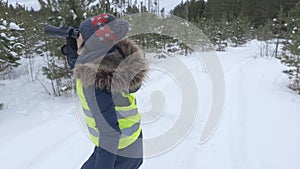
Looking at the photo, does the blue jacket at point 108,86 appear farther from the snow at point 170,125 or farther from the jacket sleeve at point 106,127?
the snow at point 170,125

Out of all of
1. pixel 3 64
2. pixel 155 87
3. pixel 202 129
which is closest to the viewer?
pixel 202 129

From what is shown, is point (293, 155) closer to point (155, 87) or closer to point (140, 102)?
point (140, 102)

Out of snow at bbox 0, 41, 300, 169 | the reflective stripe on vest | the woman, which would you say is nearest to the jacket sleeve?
the woman

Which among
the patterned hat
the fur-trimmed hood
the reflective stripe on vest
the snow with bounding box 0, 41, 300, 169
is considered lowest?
the snow with bounding box 0, 41, 300, 169

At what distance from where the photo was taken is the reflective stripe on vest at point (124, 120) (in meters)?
1.46

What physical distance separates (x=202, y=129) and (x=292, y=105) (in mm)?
2426

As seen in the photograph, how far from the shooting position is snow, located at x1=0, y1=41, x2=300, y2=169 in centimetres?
288

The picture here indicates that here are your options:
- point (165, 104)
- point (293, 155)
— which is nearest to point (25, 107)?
point (165, 104)

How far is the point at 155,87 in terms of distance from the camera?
610 cm

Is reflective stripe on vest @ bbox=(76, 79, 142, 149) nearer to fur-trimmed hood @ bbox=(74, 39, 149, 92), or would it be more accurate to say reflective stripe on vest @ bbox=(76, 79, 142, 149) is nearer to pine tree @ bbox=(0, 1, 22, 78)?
fur-trimmed hood @ bbox=(74, 39, 149, 92)

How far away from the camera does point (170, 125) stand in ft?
12.8

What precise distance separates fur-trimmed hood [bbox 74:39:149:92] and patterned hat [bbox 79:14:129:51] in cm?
6

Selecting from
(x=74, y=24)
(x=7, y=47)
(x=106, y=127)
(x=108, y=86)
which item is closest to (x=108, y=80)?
(x=108, y=86)

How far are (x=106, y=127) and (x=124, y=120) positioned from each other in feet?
0.70
